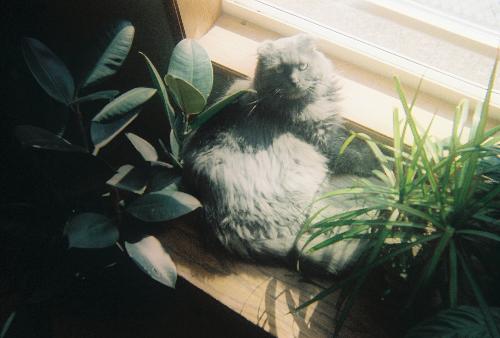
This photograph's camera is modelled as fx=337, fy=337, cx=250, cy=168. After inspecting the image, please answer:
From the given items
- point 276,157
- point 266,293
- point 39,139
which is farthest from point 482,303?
point 39,139

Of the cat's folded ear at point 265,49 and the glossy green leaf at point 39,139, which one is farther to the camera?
the cat's folded ear at point 265,49

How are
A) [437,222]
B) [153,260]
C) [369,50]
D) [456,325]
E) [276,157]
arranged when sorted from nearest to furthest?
[456,325]
[437,222]
[153,260]
[276,157]
[369,50]

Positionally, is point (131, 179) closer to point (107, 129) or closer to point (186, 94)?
point (107, 129)

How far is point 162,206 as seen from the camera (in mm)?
776

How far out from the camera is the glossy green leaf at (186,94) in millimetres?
708

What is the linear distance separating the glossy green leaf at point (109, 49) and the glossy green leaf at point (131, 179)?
218 millimetres

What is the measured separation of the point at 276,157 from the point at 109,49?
483 mm

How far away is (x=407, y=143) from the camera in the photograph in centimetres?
91

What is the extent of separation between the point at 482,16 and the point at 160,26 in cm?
93

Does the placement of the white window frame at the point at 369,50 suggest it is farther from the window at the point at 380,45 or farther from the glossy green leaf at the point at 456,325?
the glossy green leaf at the point at 456,325

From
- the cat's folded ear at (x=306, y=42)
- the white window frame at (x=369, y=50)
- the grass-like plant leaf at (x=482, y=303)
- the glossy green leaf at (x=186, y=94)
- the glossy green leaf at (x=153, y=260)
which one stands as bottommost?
the glossy green leaf at (x=153, y=260)

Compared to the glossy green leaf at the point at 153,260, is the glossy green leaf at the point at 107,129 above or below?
above

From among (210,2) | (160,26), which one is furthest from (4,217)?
(210,2)

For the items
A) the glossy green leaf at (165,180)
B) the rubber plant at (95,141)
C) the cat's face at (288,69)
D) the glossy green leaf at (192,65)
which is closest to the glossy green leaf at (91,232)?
the rubber plant at (95,141)
